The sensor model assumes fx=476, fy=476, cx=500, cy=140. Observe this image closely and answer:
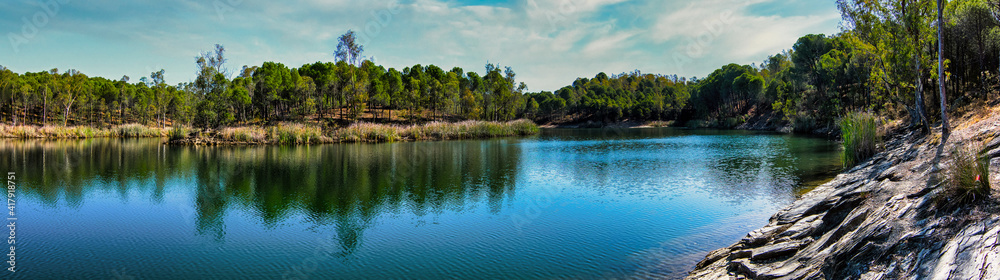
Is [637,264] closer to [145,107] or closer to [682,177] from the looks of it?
[682,177]

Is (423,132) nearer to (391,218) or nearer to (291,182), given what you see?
(291,182)

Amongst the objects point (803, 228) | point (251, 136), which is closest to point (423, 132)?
point (251, 136)

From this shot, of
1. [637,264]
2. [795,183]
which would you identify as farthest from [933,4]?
[637,264]

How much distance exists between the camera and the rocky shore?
5.08 m

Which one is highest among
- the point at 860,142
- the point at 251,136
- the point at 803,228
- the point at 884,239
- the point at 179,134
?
the point at 179,134

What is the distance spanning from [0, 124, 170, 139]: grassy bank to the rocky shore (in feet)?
213

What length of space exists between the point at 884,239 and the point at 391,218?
1009 cm

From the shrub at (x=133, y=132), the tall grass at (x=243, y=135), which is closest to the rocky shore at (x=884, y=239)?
the tall grass at (x=243, y=135)

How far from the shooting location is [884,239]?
19.8 feet

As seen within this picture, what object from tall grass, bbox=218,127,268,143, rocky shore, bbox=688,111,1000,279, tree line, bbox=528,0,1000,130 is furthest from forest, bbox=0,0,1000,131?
rocky shore, bbox=688,111,1000,279

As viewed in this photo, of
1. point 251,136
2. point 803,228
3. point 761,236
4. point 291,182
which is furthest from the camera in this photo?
point 251,136

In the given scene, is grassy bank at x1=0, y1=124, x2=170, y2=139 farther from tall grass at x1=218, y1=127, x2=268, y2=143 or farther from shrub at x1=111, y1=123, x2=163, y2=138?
tall grass at x1=218, y1=127, x2=268, y2=143

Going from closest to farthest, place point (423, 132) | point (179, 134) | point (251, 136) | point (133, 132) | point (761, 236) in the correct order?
1. point (761, 236)
2. point (251, 136)
3. point (179, 134)
4. point (423, 132)
5. point (133, 132)

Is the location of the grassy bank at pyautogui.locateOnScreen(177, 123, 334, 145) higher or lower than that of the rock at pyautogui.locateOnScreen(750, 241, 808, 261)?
higher
